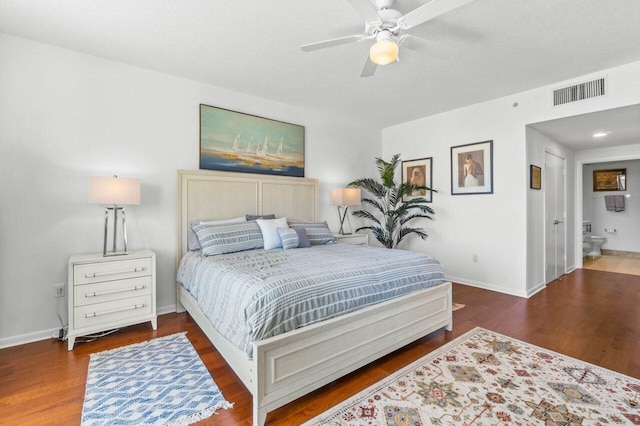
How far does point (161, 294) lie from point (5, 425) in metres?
1.68

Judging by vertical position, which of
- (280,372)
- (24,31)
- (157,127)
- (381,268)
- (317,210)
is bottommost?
(280,372)

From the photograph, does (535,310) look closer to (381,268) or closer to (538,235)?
(538,235)

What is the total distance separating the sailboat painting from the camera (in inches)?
141

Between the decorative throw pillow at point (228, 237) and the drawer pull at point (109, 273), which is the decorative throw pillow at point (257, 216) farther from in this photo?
the drawer pull at point (109, 273)

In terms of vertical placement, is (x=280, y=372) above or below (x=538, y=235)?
below

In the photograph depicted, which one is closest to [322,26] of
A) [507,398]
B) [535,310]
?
[507,398]

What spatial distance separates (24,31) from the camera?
8.15ft

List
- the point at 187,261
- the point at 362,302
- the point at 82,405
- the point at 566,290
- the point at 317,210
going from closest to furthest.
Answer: the point at 82,405 → the point at 362,302 → the point at 187,261 → the point at 566,290 → the point at 317,210

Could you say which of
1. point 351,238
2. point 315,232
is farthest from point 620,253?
point 315,232

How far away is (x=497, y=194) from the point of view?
411 centimetres

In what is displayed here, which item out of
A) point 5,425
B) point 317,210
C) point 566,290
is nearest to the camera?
point 5,425

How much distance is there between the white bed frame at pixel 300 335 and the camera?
1.63 metres

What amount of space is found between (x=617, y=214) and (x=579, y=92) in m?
5.37

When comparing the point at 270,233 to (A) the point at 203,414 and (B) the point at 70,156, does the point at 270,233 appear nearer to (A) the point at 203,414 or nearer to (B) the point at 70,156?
(A) the point at 203,414
